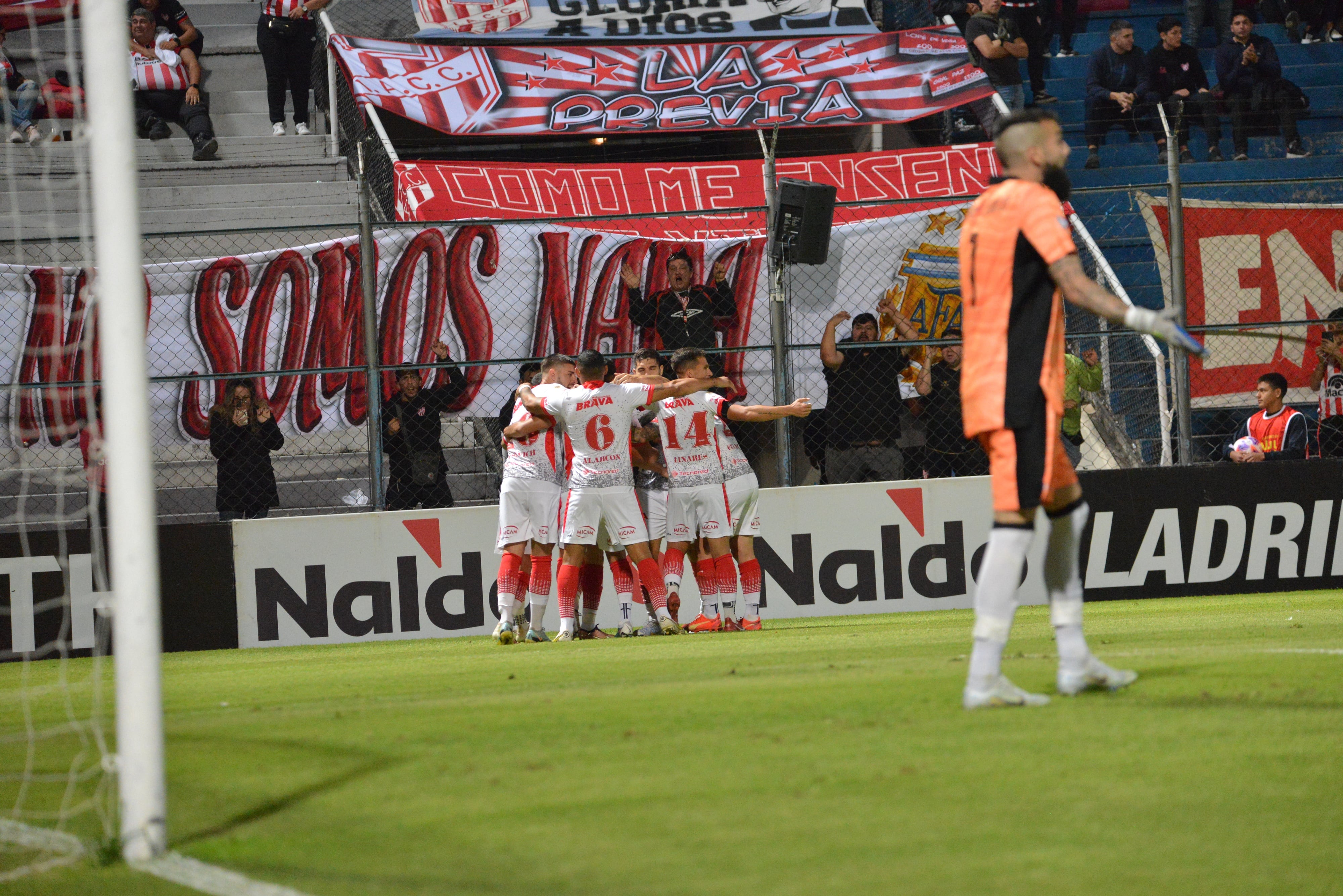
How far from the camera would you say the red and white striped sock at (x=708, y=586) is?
1223cm

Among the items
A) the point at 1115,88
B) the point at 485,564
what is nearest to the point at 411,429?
the point at 485,564

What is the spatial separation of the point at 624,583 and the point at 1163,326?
26.4ft

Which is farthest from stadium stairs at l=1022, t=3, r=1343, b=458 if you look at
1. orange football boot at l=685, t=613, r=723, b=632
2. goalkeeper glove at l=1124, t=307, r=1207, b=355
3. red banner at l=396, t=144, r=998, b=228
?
goalkeeper glove at l=1124, t=307, r=1207, b=355

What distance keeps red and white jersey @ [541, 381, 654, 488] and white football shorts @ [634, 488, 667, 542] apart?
1248mm

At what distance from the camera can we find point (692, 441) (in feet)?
40.3

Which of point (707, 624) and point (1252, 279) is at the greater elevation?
point (1252, 279)

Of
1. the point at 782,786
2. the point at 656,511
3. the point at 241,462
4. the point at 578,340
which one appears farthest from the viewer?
the point at 578,340

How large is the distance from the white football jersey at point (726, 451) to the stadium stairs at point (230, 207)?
261 cm

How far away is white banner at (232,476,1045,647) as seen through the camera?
12609mm

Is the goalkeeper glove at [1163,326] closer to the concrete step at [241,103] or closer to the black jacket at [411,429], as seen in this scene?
the black jacket at [411,429]

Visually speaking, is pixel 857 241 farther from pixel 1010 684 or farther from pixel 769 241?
pixel 1010 684

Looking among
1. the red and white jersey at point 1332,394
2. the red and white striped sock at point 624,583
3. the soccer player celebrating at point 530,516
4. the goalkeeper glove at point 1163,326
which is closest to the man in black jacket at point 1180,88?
the red and white jersey at point 1332,394

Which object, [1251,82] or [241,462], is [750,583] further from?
[1251,82]

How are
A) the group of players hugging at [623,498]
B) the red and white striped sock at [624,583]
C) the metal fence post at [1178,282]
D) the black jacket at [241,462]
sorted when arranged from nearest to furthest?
the group of players hugging at [623,498] < the red and white striped sock at [624,583] < the metal fence post at [1178,282] < the black jacket at [241,462]
